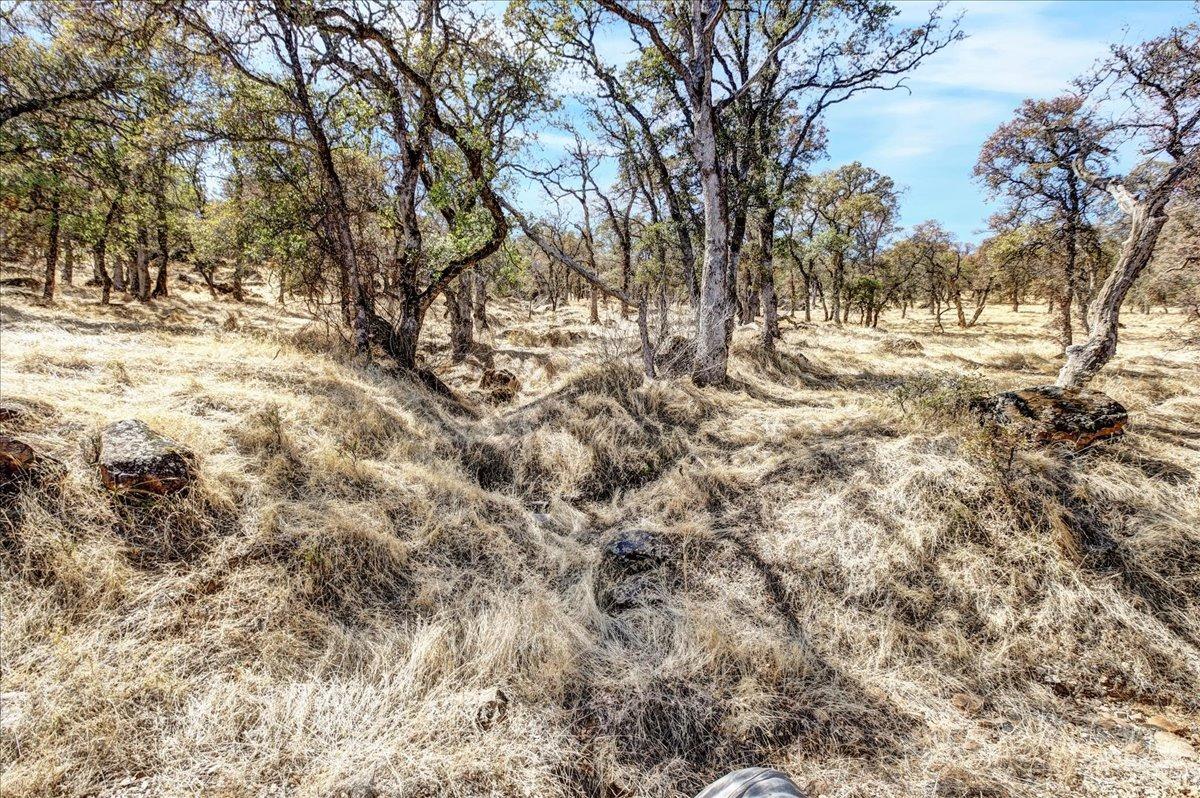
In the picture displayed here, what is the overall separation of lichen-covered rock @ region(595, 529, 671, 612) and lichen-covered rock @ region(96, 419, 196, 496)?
3.30 metres

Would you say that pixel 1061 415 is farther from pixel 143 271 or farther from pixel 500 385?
pixel 143 271

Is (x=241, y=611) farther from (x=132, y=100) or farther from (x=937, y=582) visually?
(x=132, y=100)

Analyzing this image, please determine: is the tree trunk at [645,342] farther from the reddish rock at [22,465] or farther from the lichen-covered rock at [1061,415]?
the reddish rock at [22,465]

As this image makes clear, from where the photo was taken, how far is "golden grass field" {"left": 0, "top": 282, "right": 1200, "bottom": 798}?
2.37 m

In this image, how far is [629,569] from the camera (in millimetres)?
4094

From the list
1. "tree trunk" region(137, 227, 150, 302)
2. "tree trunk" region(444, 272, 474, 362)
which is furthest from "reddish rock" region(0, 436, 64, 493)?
"tree trunk" region(137, 227, 150, 302)

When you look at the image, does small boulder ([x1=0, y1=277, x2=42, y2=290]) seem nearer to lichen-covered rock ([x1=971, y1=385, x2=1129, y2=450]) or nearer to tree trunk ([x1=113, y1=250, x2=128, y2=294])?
tree trunk ([x1=113, y1=250, x2=128, y2=294])

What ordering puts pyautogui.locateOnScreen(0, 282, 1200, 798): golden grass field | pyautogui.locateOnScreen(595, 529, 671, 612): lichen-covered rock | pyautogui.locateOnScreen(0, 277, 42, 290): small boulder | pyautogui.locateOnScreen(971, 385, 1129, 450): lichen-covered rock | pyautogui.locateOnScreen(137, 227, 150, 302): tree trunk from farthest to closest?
pyautogui.locateOnScreen(137, 227, 150, 302): tree trunk → pyautogui.locateOnScreen(0, 277, 42, 290): small boulder → pyautogui.locateOnScreen(971, 385, 1129, 450): lichen-covered rock → pyautogui.locateOnScreen(595, 529, 671, 612): lichen-covered rock → pyautogui.locateOnScreen(0, 282, 1200, 798): golden grass field

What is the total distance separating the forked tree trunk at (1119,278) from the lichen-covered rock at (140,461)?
1066 centimetres

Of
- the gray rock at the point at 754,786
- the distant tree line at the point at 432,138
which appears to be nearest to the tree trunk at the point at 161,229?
the distant tree line at the point at 432,138

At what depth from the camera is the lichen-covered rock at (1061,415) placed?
4.46m

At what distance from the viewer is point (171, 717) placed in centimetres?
232

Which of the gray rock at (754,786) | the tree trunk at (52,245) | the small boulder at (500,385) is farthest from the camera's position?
the tree trunk at (52,245)

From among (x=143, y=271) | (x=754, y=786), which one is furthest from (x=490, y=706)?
(x=143, y=271)
